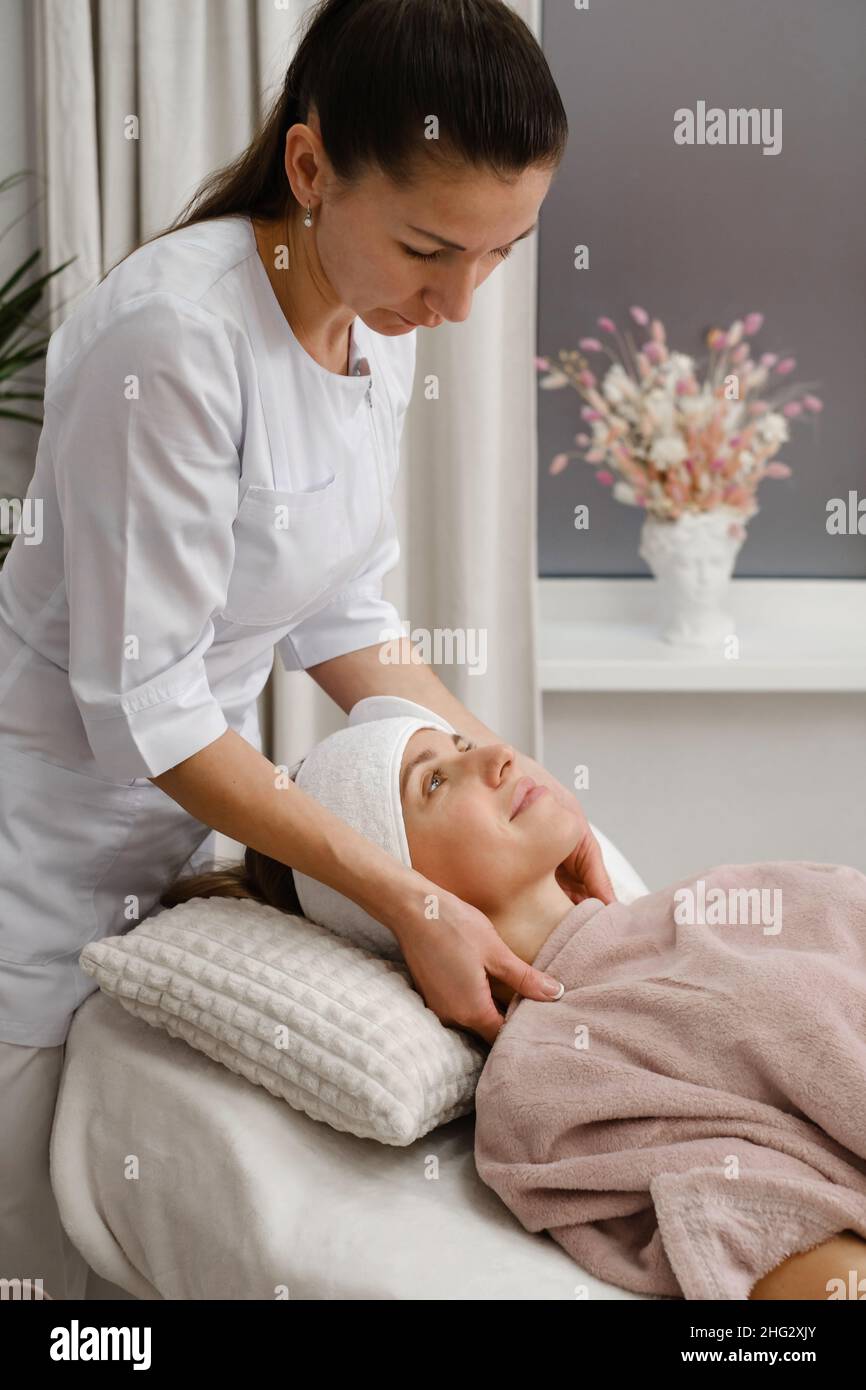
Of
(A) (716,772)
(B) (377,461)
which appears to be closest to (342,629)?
(B) (377,461)

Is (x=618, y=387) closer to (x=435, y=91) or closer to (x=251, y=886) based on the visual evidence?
(x=251, y=886)

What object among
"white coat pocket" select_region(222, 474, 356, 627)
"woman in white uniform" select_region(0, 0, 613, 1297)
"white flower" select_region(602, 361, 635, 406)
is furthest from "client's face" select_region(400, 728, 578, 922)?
"white flower" select_region(602, 361, 635, 406)

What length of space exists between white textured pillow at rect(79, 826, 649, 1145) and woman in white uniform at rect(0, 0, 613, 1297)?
0.21ft

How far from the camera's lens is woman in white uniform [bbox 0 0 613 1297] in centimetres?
107

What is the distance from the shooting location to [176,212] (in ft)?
7.73

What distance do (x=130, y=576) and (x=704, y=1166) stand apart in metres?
0.70

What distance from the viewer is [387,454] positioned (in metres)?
1.46

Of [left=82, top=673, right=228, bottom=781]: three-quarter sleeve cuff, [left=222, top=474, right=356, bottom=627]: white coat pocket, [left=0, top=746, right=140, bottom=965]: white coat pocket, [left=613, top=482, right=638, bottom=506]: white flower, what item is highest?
[left=613, top=482, right=638, bottom=506]: white flower

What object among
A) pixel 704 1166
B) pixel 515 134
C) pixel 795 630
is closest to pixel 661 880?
pixel 795 630

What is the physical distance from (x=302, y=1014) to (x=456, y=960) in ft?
0.51

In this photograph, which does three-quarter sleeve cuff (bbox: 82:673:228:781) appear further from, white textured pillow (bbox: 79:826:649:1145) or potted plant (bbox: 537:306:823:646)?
potted plant (bbox: 537:306:823:646)

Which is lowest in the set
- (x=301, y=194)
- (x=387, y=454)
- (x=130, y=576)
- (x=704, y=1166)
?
→ (x=704, y=1166)
